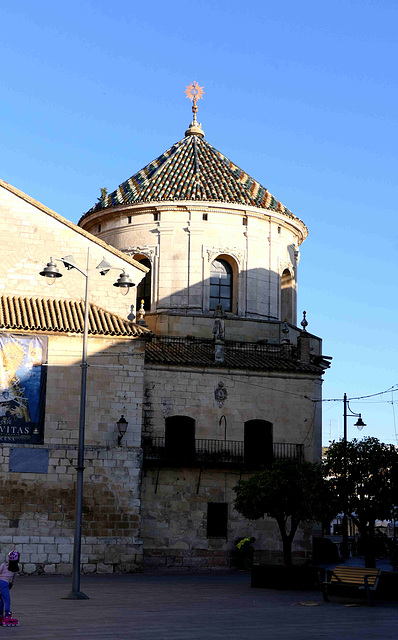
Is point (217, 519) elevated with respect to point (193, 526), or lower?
elevated

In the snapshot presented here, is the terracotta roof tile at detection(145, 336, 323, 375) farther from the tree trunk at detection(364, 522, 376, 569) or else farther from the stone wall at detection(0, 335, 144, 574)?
the tree trunk at detection(364, 522, 376, 569)

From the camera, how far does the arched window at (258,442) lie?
112 ft

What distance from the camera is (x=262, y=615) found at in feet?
54.4

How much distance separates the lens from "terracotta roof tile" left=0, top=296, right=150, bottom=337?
3031cm

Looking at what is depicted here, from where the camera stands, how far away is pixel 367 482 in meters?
23.0

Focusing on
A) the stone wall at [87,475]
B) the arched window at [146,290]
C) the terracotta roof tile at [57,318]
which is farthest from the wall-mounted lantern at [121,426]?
the arched window at [146,290]

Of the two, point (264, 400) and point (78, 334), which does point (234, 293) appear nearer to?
point (264, 400)

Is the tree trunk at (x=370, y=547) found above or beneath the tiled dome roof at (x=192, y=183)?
beneath

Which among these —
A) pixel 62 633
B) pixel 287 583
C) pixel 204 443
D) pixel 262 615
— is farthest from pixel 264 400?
pixel 62 633

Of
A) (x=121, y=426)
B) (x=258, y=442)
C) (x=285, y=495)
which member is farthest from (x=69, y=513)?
(x=258, y=442)

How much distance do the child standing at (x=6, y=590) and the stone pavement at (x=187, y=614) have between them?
285 millimetres

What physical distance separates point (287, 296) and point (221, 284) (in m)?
3.76

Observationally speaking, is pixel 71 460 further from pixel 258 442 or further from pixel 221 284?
pixel 221 284

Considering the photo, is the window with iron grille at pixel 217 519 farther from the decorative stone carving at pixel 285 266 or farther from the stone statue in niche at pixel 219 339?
the decorative stone carving at pixel 285 266
